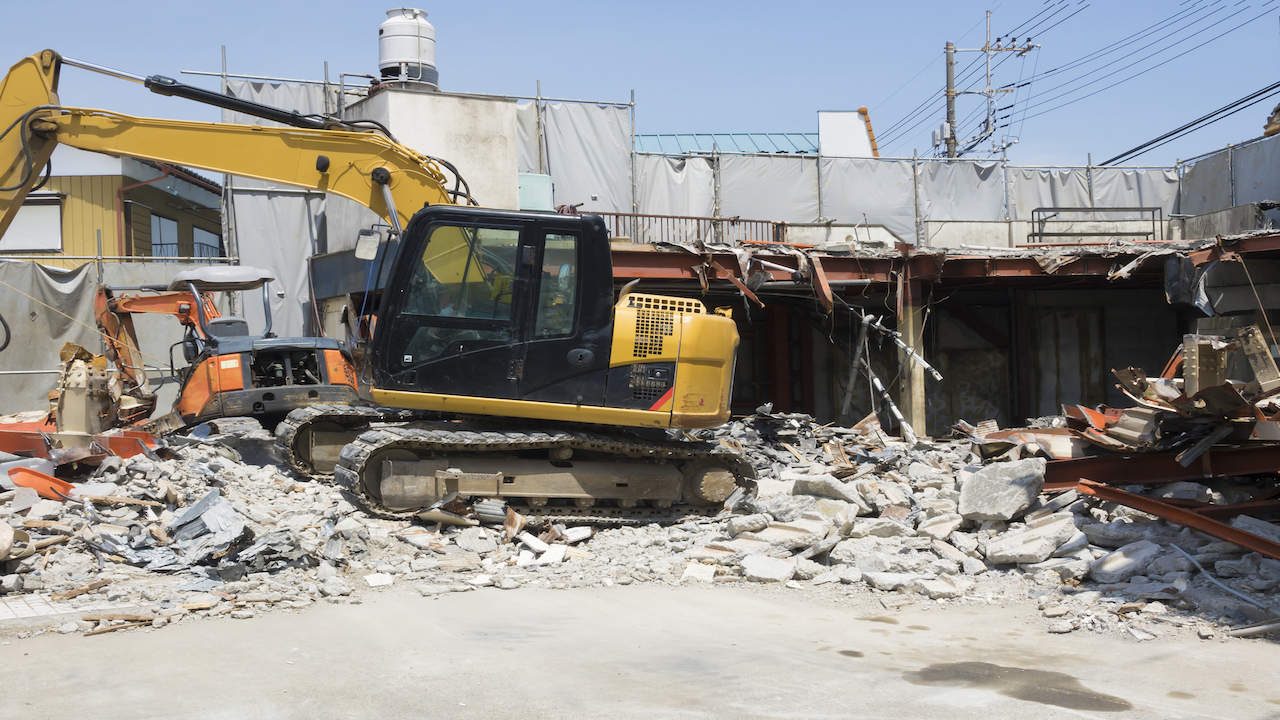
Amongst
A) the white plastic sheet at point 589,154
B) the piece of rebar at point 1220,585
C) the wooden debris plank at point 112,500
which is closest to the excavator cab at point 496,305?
the wooden debris plank at point 112,500

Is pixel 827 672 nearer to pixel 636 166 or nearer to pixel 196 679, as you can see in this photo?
pixel 196 679

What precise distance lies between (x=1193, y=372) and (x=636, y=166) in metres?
17.9

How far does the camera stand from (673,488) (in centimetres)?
883

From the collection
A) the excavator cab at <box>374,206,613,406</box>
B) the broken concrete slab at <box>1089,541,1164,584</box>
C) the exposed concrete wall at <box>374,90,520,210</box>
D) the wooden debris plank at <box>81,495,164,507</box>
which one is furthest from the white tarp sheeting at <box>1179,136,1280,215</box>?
the wooden debris plank at <box>81,495,164,507</box>

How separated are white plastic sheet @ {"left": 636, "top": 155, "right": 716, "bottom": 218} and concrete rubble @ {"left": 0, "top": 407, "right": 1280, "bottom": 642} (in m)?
15.3

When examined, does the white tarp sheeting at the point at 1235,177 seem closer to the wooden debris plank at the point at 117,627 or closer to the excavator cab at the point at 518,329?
the excavator cab at the point at 518,329

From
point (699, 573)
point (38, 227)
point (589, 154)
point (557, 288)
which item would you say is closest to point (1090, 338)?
point (589, 154)

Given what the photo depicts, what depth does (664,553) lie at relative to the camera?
7777 millimetres

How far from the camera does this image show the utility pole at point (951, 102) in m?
40.1

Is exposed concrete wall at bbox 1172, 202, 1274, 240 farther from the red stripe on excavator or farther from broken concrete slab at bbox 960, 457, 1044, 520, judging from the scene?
the red stripe on excavator

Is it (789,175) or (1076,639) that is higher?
(789,175)

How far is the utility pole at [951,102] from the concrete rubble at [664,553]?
112 feet

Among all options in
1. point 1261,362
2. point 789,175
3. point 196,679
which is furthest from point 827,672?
point 789,175

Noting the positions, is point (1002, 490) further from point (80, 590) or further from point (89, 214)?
point (89, 214)
